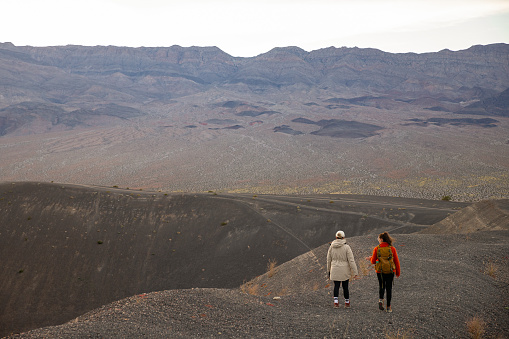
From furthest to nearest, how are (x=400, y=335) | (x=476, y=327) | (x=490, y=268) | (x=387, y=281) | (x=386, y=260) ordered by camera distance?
(x=490, y=268) → (x=387, y=281) → (x=386, y=260) → (x=476, y=327) → (x=400, y=335)

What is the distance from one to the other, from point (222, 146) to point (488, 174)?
187 ft

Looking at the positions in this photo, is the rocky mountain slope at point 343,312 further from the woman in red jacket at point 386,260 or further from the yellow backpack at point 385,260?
the yellow backpack at point 385,260

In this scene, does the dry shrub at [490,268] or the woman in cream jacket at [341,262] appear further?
the dry shrub at [490,268]

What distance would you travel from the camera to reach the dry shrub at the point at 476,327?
8.26 metres

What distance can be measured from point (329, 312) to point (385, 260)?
205 centimetres

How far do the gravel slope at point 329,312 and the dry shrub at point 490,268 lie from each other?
0.07 metres

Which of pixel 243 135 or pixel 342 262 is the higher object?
pixel 243 135

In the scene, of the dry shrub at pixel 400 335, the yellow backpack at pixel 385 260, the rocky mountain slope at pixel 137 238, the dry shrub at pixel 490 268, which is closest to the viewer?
the dry shrub at pixel 400 335

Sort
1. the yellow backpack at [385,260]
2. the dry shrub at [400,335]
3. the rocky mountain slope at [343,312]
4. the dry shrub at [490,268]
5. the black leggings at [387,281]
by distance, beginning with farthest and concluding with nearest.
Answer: the dry shrub at [490,268] < the black leggings at [387,281] < the yellow backpack at [385,260] < the rocky mountain slope at [343,312] < the dry shrub at [400,335]

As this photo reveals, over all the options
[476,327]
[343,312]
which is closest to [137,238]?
[343,312]

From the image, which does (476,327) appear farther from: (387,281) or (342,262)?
(342,262)

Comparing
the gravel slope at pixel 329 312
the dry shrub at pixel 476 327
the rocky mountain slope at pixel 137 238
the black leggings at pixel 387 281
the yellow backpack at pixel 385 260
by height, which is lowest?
the rocky mountain slope at pixel 137 238

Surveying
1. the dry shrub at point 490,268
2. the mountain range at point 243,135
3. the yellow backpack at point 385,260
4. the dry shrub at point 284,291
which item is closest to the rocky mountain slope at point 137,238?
the dry shrub at point 284,291

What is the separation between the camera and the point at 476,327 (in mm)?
8336
